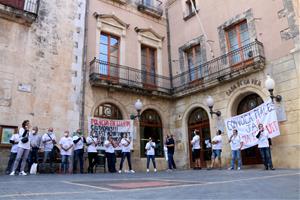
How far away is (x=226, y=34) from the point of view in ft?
42.9

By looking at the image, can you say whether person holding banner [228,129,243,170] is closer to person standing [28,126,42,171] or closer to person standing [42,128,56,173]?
person standing [42,128,56,173]

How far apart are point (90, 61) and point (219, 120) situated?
6202 millimetres

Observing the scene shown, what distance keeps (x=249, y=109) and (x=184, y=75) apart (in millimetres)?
4013

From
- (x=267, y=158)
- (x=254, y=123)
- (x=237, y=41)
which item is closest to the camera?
(x=267, y=158)

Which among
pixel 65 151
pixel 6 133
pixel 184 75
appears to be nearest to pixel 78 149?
pixel 65 151

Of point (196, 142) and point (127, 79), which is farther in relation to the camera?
point (127, 79)

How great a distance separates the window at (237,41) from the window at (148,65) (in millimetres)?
4034

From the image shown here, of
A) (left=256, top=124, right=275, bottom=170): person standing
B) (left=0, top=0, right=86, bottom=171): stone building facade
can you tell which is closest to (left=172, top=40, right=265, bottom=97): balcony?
(left=256, top=124, right=275, bottom=170): person standing

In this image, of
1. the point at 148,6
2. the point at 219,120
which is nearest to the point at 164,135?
the point at 219,120

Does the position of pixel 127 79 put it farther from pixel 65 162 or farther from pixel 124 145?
pixel 65 162

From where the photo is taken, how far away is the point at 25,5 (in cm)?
1131

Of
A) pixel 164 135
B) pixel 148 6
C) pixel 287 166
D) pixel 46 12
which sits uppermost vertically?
pixel 148 6

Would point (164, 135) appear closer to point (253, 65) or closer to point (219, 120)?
point (219, 120)

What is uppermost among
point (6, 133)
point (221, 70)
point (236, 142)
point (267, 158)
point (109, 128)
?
point (221, 70)
